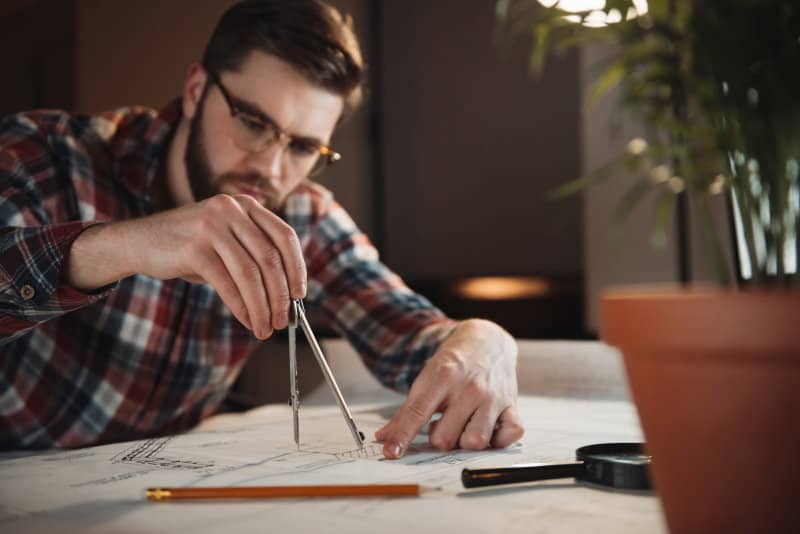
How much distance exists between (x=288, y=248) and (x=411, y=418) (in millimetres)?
239

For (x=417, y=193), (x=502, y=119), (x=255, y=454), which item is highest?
(x=502, y=119)

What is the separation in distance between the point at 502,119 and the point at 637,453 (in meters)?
2.86

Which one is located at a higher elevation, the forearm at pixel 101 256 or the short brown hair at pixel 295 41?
the short brown hair at pixel 295 41

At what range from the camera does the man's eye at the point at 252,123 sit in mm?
1448

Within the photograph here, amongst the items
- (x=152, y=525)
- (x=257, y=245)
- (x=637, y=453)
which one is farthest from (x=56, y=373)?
(x=637, y=453)

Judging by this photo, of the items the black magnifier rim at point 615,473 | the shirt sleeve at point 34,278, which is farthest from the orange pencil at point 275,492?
the shirt sleeve at point 34,278

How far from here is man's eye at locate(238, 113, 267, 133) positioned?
145 cm

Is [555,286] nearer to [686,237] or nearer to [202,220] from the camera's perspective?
[686,237]

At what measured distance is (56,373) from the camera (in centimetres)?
131

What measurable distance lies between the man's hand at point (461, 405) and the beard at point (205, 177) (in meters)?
0.61

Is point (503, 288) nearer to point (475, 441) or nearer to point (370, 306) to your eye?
point (370, 306)

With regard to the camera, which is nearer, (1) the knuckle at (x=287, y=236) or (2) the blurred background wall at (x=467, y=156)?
(1) the knuckle at (x=287, y=236)

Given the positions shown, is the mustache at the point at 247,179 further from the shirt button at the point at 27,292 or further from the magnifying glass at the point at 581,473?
the magnifying glass at the point at 581,473

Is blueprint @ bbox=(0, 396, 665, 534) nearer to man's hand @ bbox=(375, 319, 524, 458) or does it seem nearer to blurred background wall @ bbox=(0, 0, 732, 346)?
man's hand @ bbox=(375, 319, 524, 458)
